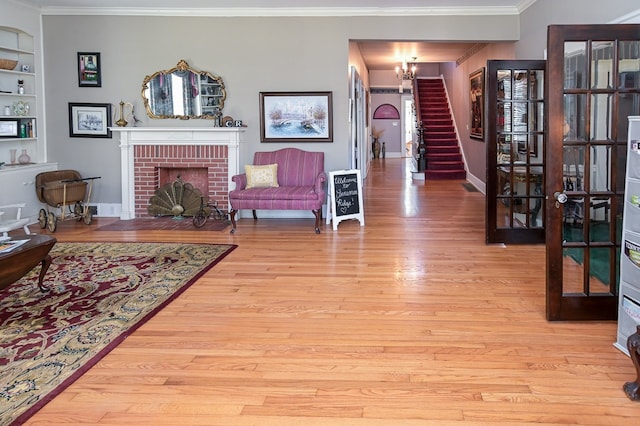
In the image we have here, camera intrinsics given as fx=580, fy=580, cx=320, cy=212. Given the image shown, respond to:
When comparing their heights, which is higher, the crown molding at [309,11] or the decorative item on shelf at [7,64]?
the crown molding at [309,11]

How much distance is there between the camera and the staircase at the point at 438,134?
41.6 ft

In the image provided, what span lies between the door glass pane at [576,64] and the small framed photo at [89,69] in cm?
619

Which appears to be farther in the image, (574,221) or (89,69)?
(89,69)

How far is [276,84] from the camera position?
7609 millimetres

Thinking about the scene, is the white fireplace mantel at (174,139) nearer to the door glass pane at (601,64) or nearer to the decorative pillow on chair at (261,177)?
the decorative pillow on chair at (261,177)

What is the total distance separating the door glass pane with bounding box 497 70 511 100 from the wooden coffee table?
4251 mm

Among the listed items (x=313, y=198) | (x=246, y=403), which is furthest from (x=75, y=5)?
(x=246, y=403)

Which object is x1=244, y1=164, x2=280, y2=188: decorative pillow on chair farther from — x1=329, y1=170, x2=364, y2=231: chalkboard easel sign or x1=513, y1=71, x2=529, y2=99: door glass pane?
x1=513, y1=71, x2=529, y2=99: door glass pane

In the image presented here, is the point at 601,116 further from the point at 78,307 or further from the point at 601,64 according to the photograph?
the point at 78,307

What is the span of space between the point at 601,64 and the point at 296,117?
4.65 m

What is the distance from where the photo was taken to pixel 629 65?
3.45 m

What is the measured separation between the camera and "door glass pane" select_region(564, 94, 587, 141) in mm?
3389

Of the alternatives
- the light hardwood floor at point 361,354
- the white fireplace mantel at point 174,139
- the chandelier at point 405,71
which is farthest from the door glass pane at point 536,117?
the chandelier at point 405,71

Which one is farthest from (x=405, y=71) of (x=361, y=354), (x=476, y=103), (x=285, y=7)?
(x=361, y=354)
